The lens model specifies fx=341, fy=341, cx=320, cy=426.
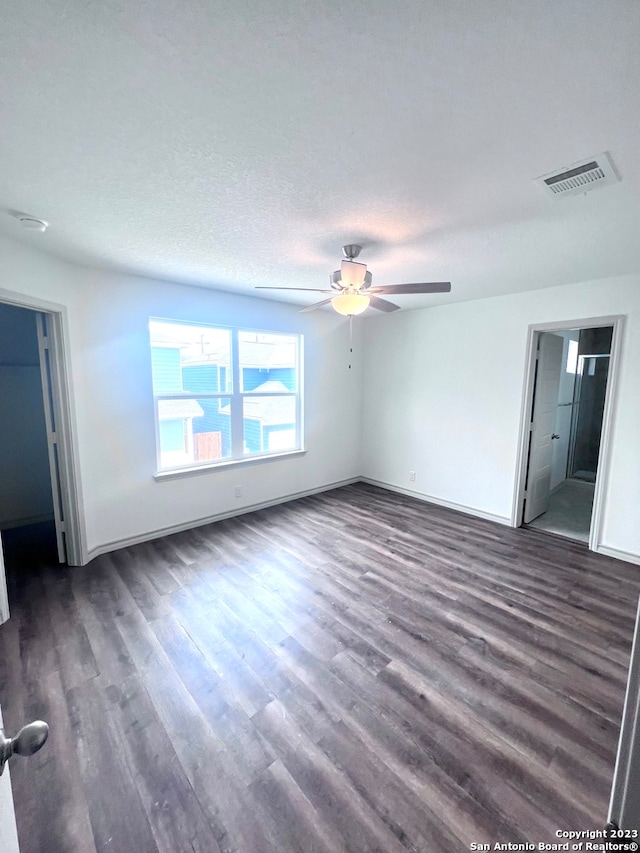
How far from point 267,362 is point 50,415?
220 centimetres

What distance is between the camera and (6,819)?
732 millimetres

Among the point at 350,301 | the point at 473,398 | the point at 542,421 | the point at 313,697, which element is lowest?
the point at 313,697

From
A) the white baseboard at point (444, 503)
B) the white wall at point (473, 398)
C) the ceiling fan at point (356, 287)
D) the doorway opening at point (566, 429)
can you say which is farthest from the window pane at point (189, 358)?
the doorway opening at point (566, 429)

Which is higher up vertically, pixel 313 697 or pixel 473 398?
pixel 473 398

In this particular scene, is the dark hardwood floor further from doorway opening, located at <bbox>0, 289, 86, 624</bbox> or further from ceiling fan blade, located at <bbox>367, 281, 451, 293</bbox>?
ceiling fan blade, located at <bbox>367, 281, 451, 293</bbox>

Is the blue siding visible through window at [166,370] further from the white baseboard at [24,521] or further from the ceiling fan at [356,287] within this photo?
the white baseboard at [24,521]

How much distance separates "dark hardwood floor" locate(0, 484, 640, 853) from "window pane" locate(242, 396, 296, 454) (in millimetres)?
1436

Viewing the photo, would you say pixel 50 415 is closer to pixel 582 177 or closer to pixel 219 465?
pixel 219 465

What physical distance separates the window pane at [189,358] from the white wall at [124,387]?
0.42 ft

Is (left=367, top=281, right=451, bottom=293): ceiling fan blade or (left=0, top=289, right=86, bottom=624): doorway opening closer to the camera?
(left=367, top=281, right=451, bottom=293): ceiling fan blade

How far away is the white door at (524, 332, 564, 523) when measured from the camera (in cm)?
365

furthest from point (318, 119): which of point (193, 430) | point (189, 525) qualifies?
point (189, 525)

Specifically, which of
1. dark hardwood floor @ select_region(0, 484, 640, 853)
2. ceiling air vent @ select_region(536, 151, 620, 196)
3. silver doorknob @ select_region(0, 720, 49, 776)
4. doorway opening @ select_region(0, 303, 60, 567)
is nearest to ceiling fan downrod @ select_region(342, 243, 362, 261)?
ceiling air vent @ select_region(536, 151, 620, 196)

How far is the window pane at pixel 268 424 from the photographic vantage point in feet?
13.3
